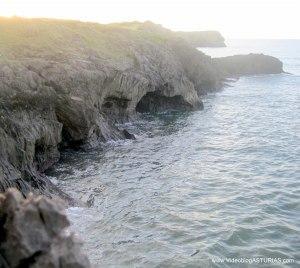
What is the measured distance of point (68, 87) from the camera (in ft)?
127

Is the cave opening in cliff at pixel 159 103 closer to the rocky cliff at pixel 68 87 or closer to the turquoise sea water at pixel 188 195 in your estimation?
the rocky cliff at pixel 68 87

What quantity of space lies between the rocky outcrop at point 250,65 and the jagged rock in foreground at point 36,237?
11378cm

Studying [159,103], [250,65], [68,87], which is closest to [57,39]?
[68,87]

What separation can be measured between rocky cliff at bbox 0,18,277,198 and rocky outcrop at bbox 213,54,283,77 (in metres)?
52.9

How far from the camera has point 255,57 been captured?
12675 cm

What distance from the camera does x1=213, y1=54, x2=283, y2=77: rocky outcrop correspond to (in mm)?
122188

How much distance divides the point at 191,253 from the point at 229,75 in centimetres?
9964

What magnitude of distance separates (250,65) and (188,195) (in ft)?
333

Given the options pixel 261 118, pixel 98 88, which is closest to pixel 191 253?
pixel 98 88

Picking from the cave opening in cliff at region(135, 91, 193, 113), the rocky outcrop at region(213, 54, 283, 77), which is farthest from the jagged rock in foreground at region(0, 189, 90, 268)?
the rocky outcrop at region(213, 54, 283, 77)

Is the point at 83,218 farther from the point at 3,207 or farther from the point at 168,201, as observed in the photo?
the point at 3,207

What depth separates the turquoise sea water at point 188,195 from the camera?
21.2 metres

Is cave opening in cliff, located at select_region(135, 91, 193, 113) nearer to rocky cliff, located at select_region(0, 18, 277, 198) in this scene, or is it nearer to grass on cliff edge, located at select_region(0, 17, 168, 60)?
rocky cliff, located at select_region(0, 18, 277, 198)

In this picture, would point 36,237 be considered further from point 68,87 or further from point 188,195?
point 68,87
